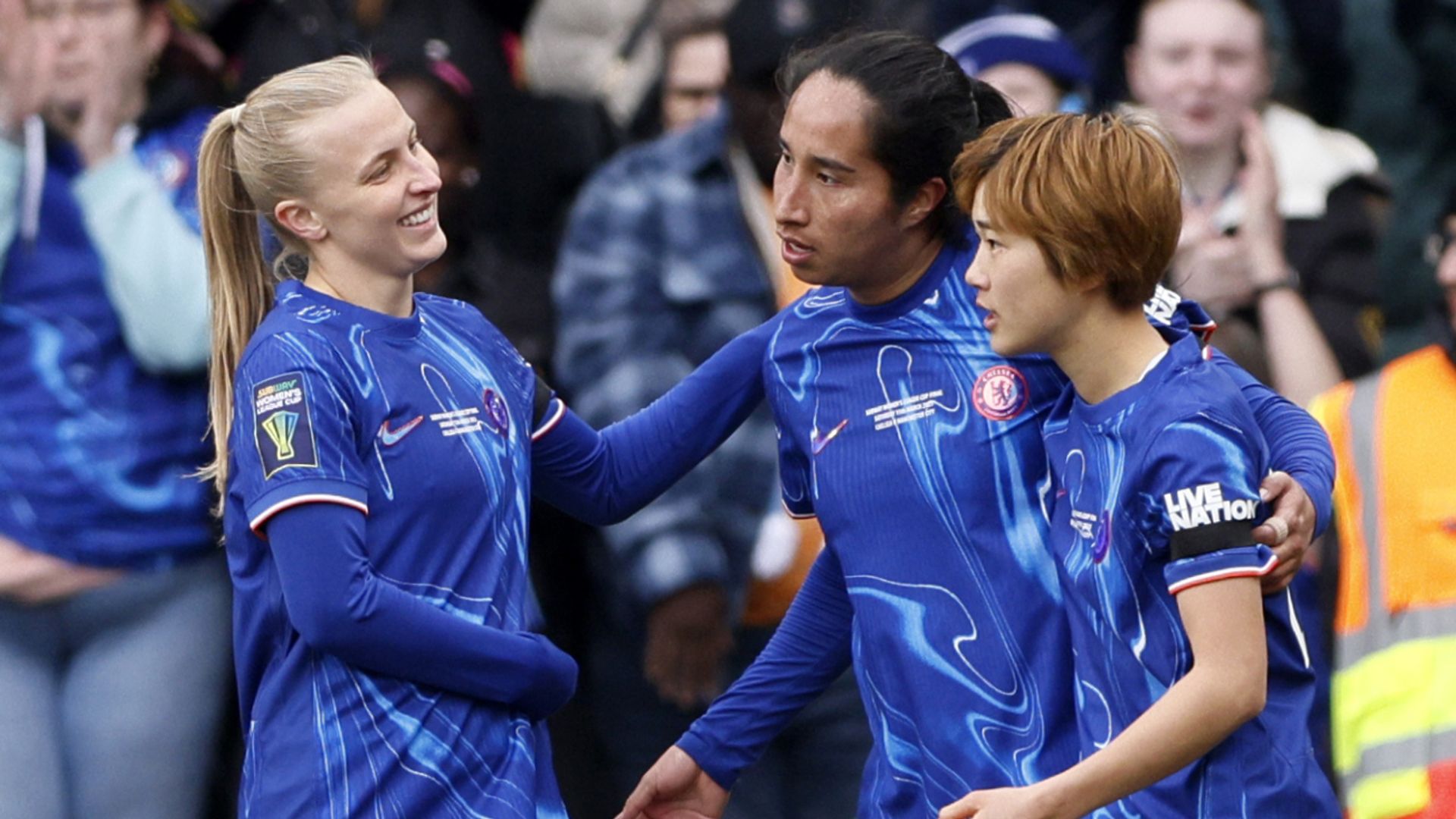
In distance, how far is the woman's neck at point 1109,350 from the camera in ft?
10.5

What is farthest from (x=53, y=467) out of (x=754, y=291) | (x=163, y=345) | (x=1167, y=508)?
(x=1167, y=508)

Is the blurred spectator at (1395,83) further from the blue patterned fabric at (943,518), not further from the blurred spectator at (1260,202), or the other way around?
the blue patterned fabric at (943,518)

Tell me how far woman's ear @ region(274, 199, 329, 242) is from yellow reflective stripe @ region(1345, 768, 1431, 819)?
221 centimetres

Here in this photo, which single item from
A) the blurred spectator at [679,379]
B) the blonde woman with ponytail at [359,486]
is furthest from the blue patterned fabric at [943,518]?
the blurred spectator at [679,379]

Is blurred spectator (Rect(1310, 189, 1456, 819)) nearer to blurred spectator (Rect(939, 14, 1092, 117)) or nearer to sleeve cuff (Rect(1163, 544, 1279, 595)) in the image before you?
blurred spectator (Rect(939, 14, 1092, 117))

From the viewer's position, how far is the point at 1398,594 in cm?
452

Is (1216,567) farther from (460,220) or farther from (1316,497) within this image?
(460,220)

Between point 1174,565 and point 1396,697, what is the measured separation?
5.40 ft

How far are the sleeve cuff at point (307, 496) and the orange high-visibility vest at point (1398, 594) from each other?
211 cm

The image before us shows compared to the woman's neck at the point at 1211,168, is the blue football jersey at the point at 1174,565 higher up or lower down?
higher up

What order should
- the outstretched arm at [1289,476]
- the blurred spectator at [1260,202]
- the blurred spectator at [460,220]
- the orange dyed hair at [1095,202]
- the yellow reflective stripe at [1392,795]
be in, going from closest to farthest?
the outstretched arm at [1289,476], the orange dyed hair at [1095,202], the yellow reflective stripe at [1392,795], the blurred spectator at [460,220], the blurred spectator at [1260,202]

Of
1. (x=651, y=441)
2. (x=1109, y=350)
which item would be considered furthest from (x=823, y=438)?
(x=1109, y=350)

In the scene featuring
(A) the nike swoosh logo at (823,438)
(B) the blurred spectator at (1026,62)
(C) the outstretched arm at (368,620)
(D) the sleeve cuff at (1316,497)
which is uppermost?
(D) the sleeve cuff at (1316,497)

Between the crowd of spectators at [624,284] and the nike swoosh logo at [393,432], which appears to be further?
the crowd of spectators at [624,284]
